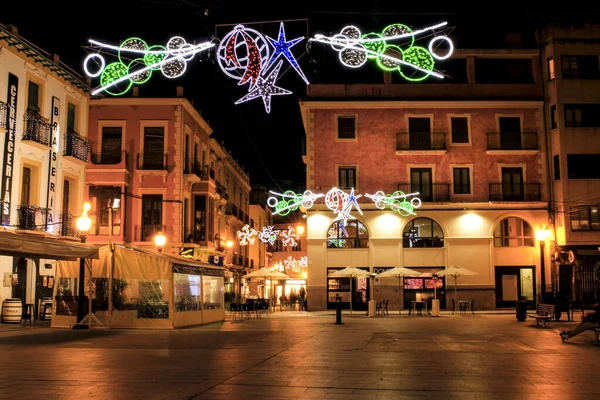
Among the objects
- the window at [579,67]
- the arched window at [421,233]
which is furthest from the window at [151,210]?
the window at [579,67]

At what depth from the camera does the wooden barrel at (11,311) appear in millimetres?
22641

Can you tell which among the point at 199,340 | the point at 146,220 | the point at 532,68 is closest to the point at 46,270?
the point at 146,220

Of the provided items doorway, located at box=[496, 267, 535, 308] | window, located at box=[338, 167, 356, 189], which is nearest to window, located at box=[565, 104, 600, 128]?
doorway, located at box=[496, 267, 535, 308]

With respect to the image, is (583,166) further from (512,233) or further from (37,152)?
(37,152)

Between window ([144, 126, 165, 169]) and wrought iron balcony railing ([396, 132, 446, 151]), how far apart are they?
43.9 feet

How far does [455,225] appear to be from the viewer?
1479 inches

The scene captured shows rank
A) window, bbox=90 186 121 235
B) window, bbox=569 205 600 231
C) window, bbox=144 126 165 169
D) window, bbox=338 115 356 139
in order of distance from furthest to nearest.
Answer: window, bbox=338 115 356 139
window, bbox=569 205 600 231
window, bbox=144 126 165 169
window, bbox=90 186 121 235

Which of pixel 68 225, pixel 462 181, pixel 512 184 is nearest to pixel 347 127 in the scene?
pixel 462 181

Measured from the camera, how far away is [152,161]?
3553cm

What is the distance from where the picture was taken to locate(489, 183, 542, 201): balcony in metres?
37.7

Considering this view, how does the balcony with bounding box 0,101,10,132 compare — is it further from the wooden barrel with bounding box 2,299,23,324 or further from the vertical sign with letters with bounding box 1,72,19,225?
the wooden barrel with bounding box 2,299,23,324

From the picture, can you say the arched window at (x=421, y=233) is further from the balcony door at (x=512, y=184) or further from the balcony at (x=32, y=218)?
the balcony at (x=32, y=218)

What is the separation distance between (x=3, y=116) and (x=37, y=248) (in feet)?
25.1

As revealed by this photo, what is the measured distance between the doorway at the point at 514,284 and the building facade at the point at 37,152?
23.6 metres
